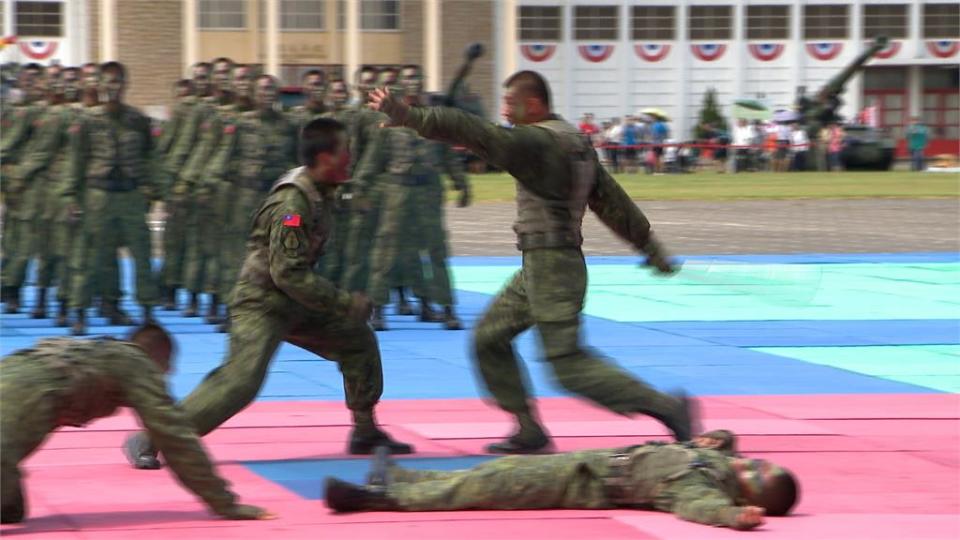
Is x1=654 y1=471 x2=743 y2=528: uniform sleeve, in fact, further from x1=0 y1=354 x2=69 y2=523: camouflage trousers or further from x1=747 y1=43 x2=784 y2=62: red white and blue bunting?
x1=747 y1=43 x2=784 y2=62: red white and blue bunting

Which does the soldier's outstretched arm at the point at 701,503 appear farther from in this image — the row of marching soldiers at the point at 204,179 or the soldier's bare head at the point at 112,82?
the soldier's bare head at the point at 112,82

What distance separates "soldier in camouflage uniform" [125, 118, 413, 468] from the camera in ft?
25.1

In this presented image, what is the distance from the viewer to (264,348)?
7.78 meters

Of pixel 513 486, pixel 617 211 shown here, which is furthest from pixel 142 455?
pixel 617 211

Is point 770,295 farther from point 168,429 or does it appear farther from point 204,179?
point 168,429

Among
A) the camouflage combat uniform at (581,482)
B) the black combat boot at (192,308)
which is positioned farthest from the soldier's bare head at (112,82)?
the camouflage combat uniform at (581,482)

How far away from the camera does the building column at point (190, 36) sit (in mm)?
56406

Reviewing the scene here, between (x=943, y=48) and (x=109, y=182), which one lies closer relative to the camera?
(x=109, y=182)

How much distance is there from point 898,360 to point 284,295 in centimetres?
566

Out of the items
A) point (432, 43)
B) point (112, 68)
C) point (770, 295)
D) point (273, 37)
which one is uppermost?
point (273, 37)

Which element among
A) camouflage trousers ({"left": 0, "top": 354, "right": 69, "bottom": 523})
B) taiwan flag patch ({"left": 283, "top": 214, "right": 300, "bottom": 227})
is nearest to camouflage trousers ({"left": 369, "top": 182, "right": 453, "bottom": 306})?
taiwan flag patch ({"left": 283, "top": 214, "right": 300, "bottom": 227})

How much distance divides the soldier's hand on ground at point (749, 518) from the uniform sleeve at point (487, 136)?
2.13m

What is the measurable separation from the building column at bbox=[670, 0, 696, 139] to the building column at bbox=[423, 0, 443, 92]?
8608 millimetres

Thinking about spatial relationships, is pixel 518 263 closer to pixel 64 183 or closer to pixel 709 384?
pixel 64 183
